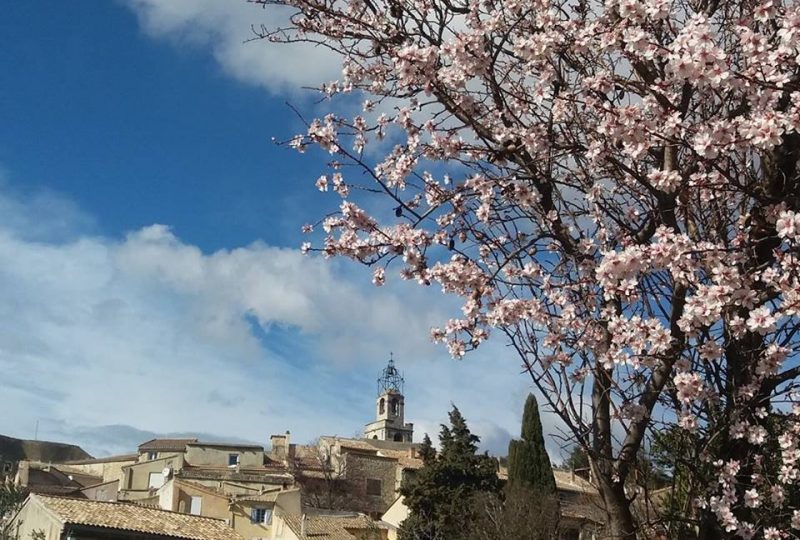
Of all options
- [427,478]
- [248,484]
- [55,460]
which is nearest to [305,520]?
[427,478]

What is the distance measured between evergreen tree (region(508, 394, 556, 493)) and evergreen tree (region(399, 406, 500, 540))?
1069 millimetres

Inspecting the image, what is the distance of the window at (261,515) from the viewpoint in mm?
41188

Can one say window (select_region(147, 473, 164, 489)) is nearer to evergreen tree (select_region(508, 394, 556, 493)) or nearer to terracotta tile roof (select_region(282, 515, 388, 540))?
terracotta tile roof (select_region(282, 515, 388, 540))

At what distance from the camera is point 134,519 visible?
29453 millimetres

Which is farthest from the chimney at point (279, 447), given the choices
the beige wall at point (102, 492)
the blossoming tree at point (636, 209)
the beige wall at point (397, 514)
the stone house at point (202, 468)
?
the blossoming tree at point (636, 209)

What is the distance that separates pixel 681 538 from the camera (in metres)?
5.38

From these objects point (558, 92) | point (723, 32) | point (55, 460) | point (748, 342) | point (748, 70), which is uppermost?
point (55, 460)

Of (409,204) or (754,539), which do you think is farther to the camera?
(409,204)

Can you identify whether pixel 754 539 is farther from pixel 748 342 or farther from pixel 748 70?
pixel 748 70

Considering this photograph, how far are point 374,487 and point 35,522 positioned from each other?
2607 cm

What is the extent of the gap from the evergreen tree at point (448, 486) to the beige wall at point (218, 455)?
25.4 meters

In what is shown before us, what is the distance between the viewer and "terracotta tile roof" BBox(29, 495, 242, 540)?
28266mm

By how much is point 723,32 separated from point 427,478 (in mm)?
32417

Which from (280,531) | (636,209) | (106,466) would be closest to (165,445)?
(106,466)
